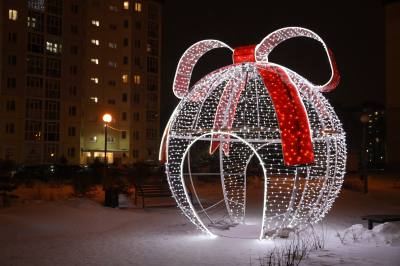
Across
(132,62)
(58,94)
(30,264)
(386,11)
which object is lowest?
(30,264)

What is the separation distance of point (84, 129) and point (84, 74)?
5.67 metres

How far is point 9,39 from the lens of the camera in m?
46.2

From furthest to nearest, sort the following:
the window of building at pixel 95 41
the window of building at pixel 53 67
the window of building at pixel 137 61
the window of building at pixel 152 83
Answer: the window of building at pixel 152 83 → the window of building at pixel 137 61 → the window of building at pixel 95 41 → the window of building at pixel 53 67

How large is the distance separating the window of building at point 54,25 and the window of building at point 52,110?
22.8 ft

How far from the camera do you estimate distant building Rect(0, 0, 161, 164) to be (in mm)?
46375

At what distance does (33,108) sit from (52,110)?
1.98 m

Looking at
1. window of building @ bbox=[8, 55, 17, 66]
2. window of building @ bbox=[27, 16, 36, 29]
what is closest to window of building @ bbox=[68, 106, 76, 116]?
window of building @ bbox=[8, 55, 17, 66]

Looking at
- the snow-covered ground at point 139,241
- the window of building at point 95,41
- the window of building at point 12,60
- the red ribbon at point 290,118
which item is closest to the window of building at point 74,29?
the window of building at point 95,41

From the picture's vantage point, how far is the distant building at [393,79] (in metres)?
55.8

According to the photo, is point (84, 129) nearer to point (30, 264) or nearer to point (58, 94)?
point (58, 94)

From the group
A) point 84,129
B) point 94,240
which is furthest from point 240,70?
point 84,129

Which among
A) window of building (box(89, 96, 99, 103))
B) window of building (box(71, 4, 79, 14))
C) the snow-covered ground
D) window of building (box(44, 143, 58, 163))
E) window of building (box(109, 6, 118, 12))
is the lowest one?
the snow-covered ground

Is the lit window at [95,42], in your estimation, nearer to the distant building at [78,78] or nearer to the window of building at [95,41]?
the window of building at [95,41]

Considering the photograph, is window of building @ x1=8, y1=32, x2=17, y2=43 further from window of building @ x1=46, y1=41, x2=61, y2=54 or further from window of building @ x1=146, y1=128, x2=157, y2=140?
window of building @ x1=146, y1=128, x2=157, y2=140
